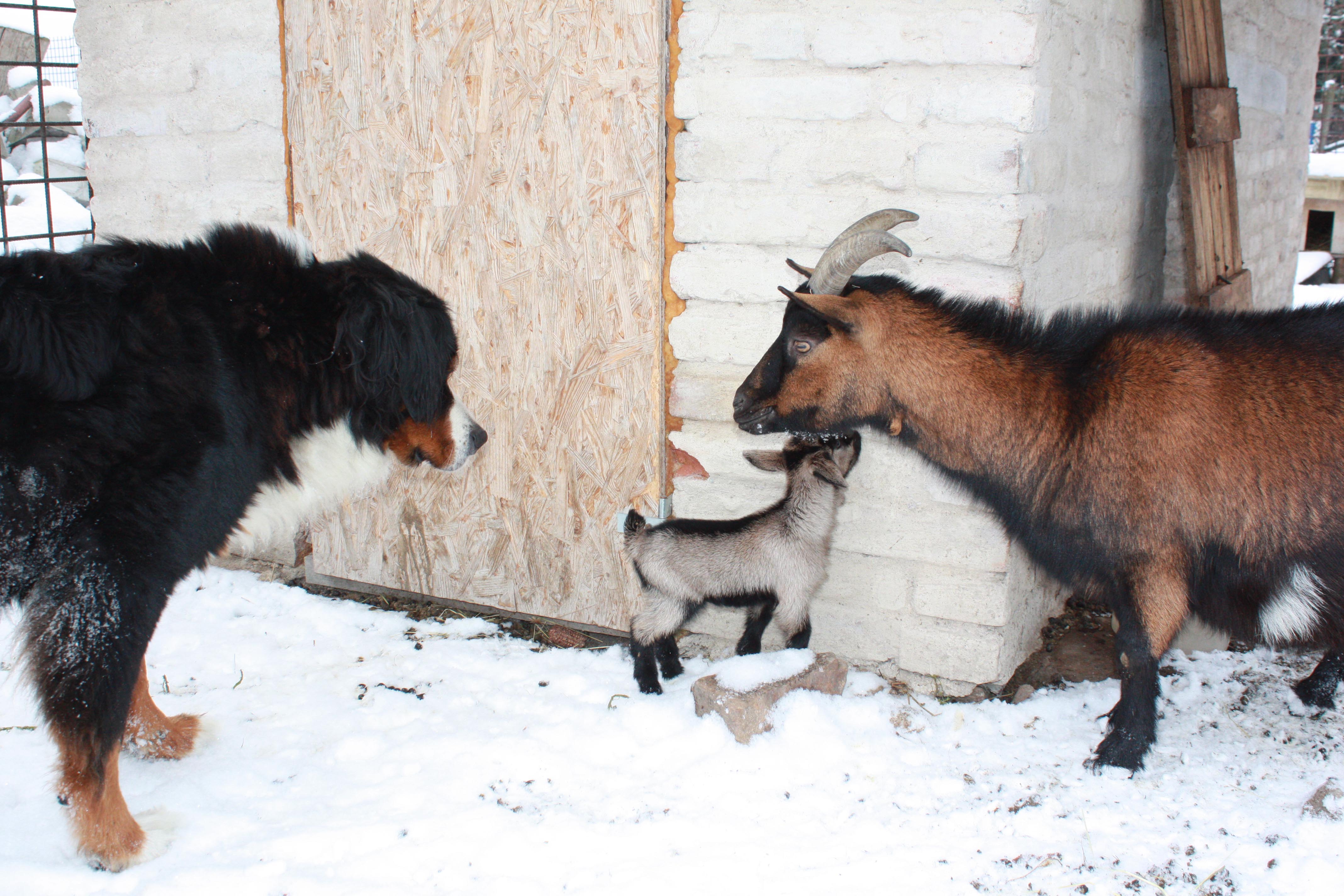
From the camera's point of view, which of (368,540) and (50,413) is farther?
(368,540)

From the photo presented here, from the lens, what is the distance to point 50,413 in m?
2.88

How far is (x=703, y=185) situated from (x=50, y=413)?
248cm

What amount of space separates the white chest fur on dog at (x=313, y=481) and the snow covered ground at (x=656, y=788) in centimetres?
80

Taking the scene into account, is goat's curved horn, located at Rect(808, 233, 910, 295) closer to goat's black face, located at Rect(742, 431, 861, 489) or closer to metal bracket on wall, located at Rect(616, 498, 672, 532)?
goat's black face, located at Rect(742, 431, 861, 489)

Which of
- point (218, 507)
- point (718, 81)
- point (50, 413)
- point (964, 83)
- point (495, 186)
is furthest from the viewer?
point (495, 186)

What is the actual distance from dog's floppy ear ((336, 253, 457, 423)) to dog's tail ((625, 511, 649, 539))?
0.96 m

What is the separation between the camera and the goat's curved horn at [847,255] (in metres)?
3.25

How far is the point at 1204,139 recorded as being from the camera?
4.96m

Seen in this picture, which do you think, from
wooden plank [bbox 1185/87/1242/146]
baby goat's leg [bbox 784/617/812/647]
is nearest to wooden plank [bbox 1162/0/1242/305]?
wooden plank [bbox 1185/87/1242/146]

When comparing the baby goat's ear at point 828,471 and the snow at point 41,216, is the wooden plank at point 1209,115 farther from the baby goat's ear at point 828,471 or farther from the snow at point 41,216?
the snow at point 41,216

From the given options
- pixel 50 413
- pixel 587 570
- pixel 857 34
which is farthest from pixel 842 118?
pixel 50 413

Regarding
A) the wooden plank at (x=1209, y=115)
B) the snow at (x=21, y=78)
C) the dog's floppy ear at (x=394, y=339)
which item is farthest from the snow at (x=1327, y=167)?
the snow at (x=21, y=78)

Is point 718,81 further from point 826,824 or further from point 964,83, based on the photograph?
point 826,824

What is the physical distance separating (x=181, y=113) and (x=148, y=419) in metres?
2.95
